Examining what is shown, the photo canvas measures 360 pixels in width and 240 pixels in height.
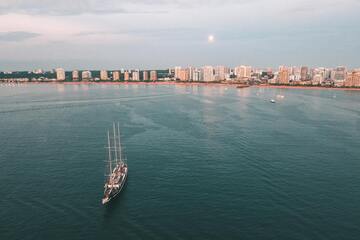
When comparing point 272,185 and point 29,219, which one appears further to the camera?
point 272,185

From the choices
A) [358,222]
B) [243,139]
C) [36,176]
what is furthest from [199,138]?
[358,222]

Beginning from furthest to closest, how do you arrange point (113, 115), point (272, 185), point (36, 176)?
point (113, 115) → point (36, 176) → point (272, 185)

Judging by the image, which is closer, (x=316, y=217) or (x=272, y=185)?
(x=316, y=217)

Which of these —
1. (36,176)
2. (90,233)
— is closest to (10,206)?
(36,176)

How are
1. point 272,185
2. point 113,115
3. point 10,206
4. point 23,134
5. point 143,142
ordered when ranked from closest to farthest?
point 10,206 → point 272,185 → point 143,142 → point 23,134 → point 113,115

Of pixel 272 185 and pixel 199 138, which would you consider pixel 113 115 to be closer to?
pixel 199 138

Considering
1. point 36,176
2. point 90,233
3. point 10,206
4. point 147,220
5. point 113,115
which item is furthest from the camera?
point 113,115

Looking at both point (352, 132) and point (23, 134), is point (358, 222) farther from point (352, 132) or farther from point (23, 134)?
point (23, 134)
